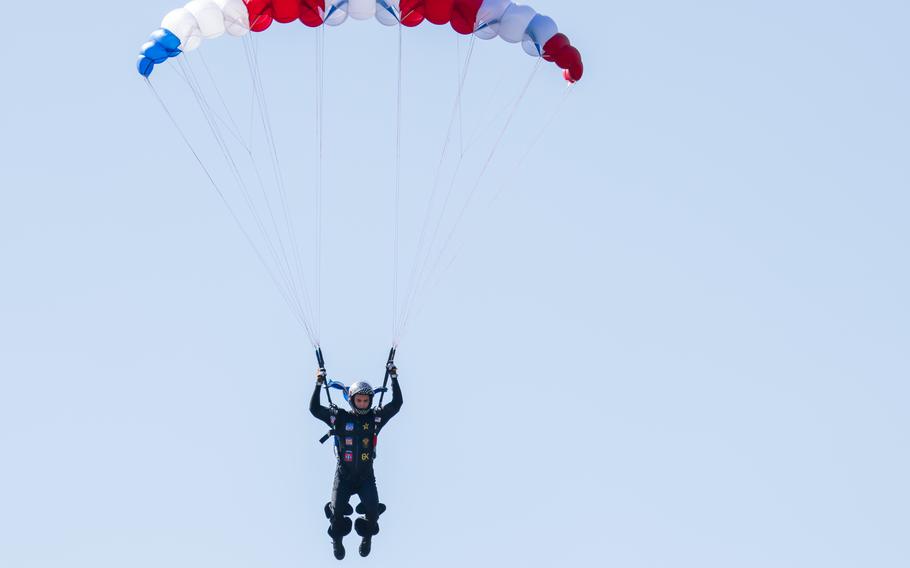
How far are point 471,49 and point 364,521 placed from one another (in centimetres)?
663

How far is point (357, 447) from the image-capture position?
24.9 m

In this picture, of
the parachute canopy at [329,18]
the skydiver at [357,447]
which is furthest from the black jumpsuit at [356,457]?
the parachute canopy at [329,18]

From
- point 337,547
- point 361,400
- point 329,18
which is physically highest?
point 329,18

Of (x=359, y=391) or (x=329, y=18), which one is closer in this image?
(x=359, y=391)

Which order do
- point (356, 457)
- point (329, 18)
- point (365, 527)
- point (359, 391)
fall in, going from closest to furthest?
point (359, 391), point (356, 457), point (365, 527), point (329, 18)

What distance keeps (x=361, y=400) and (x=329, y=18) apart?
538 cm

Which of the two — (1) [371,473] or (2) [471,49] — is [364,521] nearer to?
(1) [371,473]

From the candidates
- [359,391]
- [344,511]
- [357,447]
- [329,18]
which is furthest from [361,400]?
[329,18]

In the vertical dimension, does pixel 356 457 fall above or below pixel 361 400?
below

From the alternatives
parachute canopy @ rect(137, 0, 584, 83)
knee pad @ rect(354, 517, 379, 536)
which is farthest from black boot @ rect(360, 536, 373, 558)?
parachute canopy @ rect(137, 0, 584, 83)

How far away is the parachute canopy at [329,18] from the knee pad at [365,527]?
673 centimetres

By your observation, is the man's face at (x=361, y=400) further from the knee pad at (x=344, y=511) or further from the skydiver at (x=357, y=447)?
the knee pad at (x=344, y=511)

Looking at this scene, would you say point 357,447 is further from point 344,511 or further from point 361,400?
point 344,511

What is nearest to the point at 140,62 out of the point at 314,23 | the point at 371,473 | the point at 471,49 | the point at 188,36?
the point at 188,36
